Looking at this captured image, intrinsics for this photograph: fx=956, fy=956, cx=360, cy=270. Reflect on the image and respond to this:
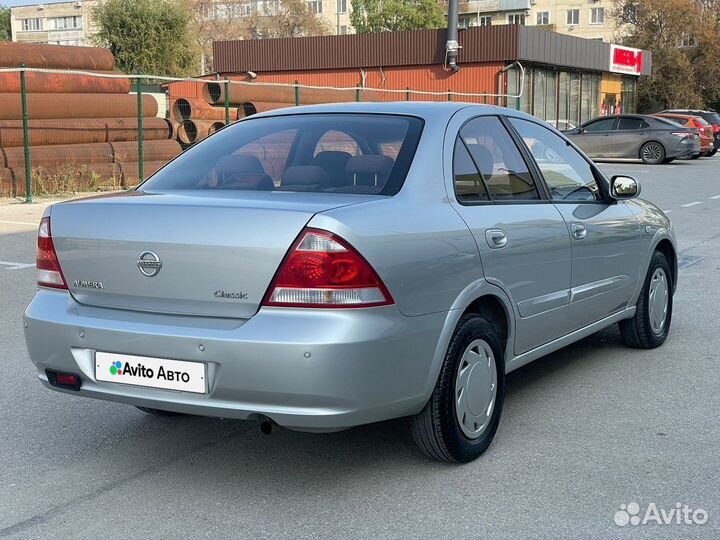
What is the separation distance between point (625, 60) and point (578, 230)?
43519 millimetres

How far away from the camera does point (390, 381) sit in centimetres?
359

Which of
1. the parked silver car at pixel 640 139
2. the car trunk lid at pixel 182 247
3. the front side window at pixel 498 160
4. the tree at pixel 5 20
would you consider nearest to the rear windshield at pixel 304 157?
the car trunk lid at pixel 182 247

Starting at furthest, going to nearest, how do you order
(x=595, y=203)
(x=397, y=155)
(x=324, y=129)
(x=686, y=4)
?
(x=686, y=4)
(x=595, y=203)
(x=324, y=129)
(x=397, y=155)

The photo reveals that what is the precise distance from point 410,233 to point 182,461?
57.2 inches

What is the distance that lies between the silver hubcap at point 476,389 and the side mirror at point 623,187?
71.3 inches

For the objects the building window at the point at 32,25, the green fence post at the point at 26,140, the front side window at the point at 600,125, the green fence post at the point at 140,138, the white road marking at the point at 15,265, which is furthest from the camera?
the building window at the point at 32,25

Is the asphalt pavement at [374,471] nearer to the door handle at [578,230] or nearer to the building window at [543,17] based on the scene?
the door handle at [578,230]

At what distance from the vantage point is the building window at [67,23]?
113812 millimetres

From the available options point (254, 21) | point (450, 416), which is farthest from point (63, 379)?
point (254, 21)

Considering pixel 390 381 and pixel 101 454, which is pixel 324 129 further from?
pixel 101 454

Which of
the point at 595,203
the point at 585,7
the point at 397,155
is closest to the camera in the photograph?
the point at 397,155

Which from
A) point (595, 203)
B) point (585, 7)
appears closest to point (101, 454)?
point (595, 203)

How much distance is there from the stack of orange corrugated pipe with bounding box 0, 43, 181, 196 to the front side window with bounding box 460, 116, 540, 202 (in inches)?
525

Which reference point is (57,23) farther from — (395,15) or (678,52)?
(678,52)
